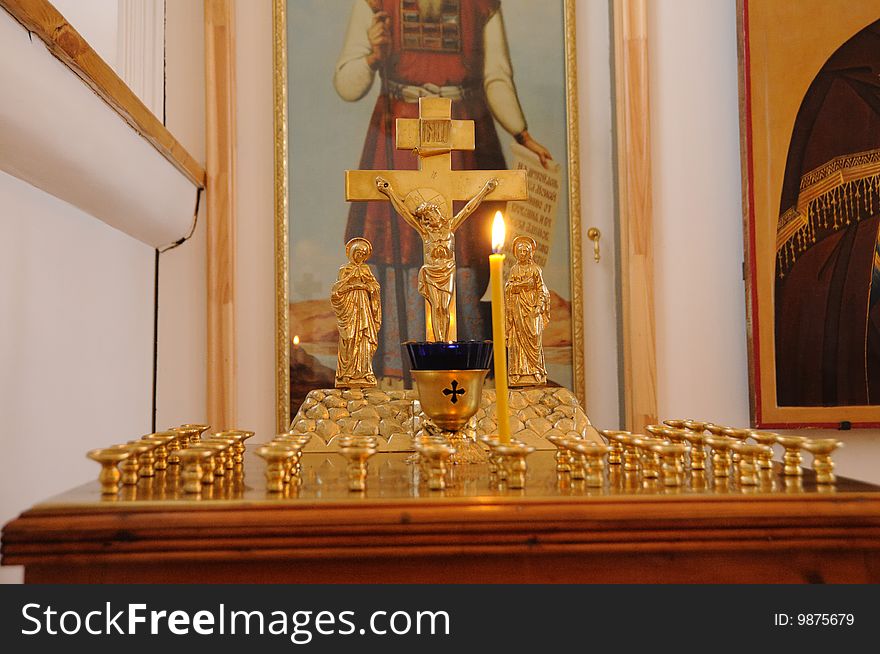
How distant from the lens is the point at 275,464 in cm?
94

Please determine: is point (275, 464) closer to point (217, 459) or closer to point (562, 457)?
point (217, 459)

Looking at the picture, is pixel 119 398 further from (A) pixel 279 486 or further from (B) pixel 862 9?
(B) pixel 862 9

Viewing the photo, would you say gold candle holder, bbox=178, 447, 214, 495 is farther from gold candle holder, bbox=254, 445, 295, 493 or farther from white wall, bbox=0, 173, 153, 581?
white wall, bbox=0, 173, 153, 581

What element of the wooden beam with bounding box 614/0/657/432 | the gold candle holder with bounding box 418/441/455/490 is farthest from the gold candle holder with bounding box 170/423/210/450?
the wooden beam with bounding box 614/0/657/432

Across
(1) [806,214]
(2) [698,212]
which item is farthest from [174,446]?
(1) [806,214]

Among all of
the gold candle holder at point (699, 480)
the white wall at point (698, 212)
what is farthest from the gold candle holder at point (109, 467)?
the white wall at point (698, 212)

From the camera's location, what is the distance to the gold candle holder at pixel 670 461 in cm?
95

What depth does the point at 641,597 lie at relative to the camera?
813 millimetres

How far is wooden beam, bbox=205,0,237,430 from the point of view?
2.48 meters

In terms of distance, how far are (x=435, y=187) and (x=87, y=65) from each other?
0.74 meters

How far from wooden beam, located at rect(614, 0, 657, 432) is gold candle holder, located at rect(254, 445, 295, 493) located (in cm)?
172

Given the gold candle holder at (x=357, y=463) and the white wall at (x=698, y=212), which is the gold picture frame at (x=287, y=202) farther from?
the gold candle holder at (x=357, y=463)

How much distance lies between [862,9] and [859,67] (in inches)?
6.9

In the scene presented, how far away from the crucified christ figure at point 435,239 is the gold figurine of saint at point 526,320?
5.6 inches
